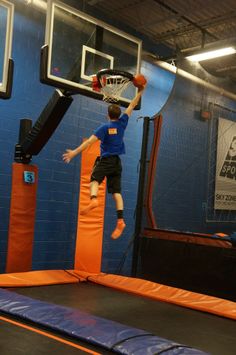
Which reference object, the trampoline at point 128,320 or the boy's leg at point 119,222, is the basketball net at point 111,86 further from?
the trampoline at point 128,320

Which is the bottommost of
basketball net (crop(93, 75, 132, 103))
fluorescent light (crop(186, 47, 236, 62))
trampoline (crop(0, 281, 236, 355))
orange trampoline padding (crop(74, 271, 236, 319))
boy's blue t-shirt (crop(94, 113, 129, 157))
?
trampoline (crop(0, 281, 236, 355))

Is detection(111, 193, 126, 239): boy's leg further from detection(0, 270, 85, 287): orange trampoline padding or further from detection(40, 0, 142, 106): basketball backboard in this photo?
detection(0, 270, 85, 287): orange trampoline padding

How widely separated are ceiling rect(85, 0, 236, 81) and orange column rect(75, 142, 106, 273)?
2.60 meters

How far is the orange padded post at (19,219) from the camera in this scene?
5.04 m

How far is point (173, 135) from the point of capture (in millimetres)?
7516

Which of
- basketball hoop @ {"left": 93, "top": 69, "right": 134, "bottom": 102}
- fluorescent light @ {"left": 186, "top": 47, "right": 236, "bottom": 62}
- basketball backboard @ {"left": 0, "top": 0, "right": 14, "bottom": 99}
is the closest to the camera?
basketball hoop @ {"left": 93, "top": 69, "right": 134, "bottom": 102}

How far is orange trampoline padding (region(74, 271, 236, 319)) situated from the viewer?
421cm

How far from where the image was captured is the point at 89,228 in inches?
215

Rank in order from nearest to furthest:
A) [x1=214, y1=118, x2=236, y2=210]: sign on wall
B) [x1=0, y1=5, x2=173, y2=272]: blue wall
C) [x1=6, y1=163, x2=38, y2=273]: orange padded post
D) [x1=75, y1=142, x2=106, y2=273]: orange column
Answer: [x1=6, y1=163, x2=38, y2=273]: orange padded post → [x1=75, y1=142, x2=106, y2=273]: orange column → [x1=0, y1=5, x2=173, y2=272]: blue wall → [x1=214, y1=118, x2=236, y2=210]: sign on wall

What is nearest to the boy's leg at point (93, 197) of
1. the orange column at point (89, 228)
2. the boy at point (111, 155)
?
the boy at point (111, 155)

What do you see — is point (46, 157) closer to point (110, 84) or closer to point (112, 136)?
point (110, 84)

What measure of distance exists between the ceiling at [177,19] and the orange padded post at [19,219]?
10.2 ft

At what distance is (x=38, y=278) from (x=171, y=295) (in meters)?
1.54

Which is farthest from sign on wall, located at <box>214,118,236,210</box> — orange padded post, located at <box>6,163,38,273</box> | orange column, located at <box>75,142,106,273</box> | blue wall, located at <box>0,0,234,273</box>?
orange padded post, located at <box>6,163,38,273</box>
